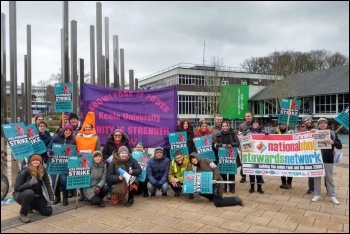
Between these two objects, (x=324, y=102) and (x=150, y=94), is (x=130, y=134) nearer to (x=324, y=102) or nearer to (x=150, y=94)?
(x=150, y=94)

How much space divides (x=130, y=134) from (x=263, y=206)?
3650mm

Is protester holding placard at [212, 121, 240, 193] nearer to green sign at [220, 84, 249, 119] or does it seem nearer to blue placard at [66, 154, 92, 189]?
blue placard at [66, 154, 92, 189]

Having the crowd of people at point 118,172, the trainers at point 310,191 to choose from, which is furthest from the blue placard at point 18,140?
the trainers at point 310,191

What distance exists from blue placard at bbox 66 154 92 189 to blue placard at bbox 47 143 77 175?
0.26 m

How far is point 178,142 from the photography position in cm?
774

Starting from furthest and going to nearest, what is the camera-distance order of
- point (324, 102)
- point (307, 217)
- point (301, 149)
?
point (324, 102) → point (301, 149) → point (307, 217)

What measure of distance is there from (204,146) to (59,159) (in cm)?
315

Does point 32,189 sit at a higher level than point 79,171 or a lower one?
lower

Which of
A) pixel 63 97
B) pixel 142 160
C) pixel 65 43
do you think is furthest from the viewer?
pixel 65 43

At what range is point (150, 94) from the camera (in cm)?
823

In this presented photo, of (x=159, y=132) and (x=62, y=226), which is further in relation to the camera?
(x=159, y=132)

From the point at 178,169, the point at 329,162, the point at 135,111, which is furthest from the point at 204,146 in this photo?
the point at 329,162

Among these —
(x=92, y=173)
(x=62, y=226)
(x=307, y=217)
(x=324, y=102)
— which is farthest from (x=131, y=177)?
(x=324, y=102)

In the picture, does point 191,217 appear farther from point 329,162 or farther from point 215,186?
point 329,162
